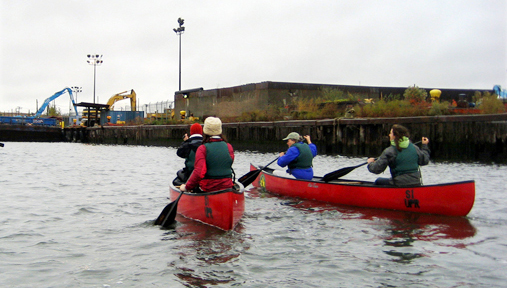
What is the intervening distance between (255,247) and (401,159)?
3.84 meters

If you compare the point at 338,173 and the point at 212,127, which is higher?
the point at 212,127

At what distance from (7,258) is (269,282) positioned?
3764 millimetres

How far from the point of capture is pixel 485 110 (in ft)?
69.5

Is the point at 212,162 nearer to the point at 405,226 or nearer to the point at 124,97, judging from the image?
the point at 405,226

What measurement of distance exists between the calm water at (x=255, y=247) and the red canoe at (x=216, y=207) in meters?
0.18

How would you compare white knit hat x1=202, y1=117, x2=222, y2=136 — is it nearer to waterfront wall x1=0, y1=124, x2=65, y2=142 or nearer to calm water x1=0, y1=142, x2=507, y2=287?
calm water x1=0, y1=142, x2=507, y2=287

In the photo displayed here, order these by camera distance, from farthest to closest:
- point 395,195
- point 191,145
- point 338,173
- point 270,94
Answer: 1. point 270,94
2. point 338,173
3. point 395,195
4. point 191,145

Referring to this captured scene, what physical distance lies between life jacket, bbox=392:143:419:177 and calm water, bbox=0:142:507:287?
36.1 inches

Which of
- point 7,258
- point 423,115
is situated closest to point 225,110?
point 423,115

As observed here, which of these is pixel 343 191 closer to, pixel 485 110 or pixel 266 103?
pixel 485 110

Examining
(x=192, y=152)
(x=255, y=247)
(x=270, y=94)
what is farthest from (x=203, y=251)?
(x=270, y=94)

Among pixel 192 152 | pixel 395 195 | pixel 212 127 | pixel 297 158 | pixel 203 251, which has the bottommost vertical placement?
pixel 203 251

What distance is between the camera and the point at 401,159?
953cm

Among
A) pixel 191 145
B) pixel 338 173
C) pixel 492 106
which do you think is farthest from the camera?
pixel 492 106
